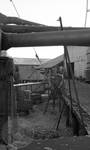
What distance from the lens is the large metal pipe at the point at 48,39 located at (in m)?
2.86

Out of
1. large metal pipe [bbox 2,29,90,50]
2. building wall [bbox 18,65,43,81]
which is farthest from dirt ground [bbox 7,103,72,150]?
building wall [bbox 18,65,43,81]

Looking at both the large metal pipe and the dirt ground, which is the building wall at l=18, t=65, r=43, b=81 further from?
the large metal pipe

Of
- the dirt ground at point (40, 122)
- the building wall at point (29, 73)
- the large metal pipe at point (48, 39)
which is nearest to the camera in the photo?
the large metal pipe at point (48, 39)

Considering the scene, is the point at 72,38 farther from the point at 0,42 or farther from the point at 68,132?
the point at 68,132

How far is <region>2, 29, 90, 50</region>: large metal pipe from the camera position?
286 centimetres

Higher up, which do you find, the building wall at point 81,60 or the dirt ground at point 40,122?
the building wall at point 81,60

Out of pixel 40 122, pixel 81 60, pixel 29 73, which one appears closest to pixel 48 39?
pixel 40 122

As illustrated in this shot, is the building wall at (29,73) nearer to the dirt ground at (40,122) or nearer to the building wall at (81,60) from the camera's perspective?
the building wall at (81,60)

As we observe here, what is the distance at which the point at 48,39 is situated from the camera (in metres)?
2.90

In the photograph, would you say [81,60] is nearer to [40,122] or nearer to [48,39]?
[40,122]

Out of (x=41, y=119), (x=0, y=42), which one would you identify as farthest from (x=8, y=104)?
(x=41, y=119)

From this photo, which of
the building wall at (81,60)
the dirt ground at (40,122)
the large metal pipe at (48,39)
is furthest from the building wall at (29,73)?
the large metal pipe at (48,39)

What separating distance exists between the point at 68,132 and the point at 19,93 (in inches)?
175

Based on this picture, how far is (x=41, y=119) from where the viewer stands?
12227 millimetres
